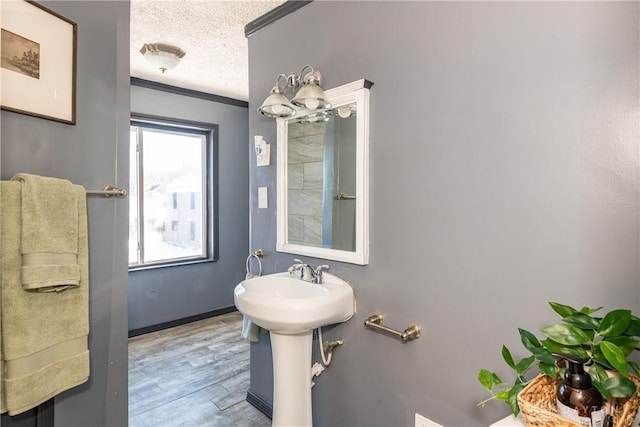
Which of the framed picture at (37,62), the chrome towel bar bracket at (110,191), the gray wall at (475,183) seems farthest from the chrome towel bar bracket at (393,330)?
the framed picture at (37,62)

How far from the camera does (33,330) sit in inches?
40.6

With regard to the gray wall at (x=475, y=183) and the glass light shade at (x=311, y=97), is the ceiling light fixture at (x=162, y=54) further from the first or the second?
the glass light shade at (x=311, y=97)

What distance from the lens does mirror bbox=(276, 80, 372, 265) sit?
61.3 inches

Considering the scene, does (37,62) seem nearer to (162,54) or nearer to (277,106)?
(277,106)

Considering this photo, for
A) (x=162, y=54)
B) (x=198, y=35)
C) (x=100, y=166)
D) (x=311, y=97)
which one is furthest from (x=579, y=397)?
(x=162, y=54)

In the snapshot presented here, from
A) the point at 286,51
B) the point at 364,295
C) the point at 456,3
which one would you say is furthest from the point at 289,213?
the point at 456,3

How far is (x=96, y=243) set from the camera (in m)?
1.31

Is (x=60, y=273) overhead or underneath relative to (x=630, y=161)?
underneath

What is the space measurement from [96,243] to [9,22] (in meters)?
0.77

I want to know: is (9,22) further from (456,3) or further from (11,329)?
(456,3)

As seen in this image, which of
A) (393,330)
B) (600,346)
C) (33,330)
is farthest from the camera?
(393,330)

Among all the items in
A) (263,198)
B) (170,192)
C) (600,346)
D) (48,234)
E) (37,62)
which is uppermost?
(37,62)

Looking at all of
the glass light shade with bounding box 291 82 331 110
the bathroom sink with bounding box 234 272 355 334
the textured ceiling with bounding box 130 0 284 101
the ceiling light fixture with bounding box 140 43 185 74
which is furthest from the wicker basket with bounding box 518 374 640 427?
the ceiling light fixture with bounding box 140 43 185 74

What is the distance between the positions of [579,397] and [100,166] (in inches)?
65.8
